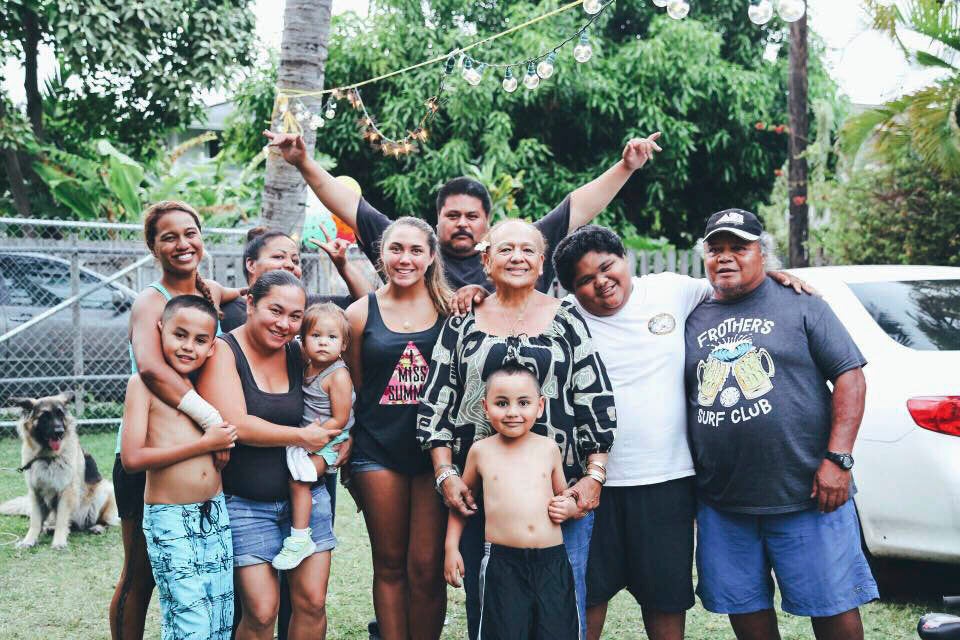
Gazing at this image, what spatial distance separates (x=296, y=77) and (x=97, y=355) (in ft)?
17.9

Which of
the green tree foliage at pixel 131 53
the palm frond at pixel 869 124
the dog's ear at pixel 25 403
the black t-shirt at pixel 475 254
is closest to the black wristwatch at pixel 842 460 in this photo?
the black t-shirt at pixel 475 254

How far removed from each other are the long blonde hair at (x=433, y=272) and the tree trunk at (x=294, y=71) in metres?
2.78

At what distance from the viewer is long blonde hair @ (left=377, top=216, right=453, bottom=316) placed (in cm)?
373

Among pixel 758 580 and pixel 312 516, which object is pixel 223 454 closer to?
pixel 312 516

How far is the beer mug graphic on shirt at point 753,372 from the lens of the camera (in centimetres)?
333

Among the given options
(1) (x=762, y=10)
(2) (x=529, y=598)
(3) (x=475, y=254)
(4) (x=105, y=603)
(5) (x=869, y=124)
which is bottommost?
(4) (x=105, y=603)

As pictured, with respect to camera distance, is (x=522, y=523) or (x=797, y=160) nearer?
(x=522, y=523)

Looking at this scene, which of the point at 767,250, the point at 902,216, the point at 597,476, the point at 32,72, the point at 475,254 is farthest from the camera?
the point at 32,72

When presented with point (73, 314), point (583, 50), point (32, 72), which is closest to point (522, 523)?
point (583, 50)

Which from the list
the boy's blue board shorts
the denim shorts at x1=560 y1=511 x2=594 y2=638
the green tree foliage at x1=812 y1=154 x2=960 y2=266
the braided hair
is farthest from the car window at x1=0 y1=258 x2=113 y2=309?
the green tree foliage at x1=812 y1=154 x2=960 y2=266

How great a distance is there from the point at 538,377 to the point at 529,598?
2.59ft

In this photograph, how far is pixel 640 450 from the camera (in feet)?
11.3

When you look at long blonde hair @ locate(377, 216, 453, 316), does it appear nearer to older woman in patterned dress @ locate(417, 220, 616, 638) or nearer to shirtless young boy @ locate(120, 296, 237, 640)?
older woman in patterned dress @ locate(417, 220, 616, 638)

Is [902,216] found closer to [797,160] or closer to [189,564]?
[797,160]
